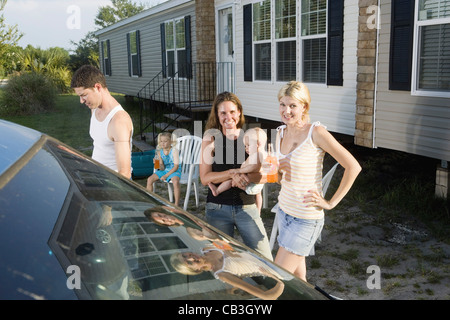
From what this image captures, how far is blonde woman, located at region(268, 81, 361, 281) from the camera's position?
3062 millimetres

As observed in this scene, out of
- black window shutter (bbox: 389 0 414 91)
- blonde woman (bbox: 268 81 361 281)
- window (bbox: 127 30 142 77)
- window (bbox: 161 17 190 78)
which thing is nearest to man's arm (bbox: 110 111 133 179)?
blonde woman (bbox: 268 81 361 281)

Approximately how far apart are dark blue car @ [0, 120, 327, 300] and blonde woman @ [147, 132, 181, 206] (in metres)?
4.44

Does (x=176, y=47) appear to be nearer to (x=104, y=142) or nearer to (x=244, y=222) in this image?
(x=104, y=142)

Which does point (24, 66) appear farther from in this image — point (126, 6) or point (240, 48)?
point (126, 6)

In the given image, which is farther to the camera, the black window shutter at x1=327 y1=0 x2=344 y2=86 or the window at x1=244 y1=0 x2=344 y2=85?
the window at x1=244 y1=0 x2=344 y2=85

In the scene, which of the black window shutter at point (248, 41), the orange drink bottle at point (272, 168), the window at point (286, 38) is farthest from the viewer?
the black window shutter at point (248, 41)

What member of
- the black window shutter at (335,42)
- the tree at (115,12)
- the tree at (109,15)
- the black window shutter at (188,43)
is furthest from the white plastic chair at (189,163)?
the tree at (115,12)

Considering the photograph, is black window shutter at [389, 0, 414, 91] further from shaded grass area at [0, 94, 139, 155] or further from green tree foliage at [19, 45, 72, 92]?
green tree foliage at [19, 45, 72, 92]

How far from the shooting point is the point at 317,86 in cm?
854

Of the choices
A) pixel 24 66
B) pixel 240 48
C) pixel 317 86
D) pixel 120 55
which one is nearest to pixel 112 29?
pixel 120 55

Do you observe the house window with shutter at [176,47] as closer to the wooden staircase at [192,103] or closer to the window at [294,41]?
the wooden staircase at [192,103]

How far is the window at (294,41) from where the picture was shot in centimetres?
802

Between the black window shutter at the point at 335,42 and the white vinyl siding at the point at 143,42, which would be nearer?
the black window shutter at the point at 335,42

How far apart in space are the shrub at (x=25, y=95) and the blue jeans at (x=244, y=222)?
1897 centimetres
